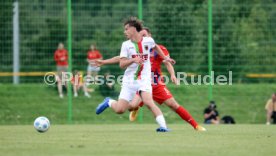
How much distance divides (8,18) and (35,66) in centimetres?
178

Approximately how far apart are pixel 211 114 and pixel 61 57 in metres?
5.16

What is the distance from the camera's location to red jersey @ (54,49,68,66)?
73.8 ft

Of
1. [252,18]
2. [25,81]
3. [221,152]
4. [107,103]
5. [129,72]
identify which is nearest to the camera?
[221,152]

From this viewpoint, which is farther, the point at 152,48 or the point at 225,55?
Answer: the point at 225,55

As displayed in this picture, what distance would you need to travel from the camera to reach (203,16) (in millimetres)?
22156

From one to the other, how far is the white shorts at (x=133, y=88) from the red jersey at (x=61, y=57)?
30.0 ft

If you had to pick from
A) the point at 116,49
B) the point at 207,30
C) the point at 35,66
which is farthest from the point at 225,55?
the point at 35,66

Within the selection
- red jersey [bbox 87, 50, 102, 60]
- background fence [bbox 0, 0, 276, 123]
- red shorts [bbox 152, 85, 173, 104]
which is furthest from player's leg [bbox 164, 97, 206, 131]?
red jersey [bbox 87, 50, 102, 60]

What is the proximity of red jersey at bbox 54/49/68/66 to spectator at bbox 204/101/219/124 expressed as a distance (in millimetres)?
4925

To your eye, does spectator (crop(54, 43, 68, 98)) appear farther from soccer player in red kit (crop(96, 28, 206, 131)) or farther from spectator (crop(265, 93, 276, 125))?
soccer player in red kit (crop(96, 28, 206, 131))

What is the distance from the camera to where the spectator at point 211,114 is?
20.7m

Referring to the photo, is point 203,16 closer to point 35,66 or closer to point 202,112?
point 202,112

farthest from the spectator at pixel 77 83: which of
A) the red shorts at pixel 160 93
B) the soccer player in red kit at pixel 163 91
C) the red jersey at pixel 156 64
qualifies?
the red shorts at pixel 160 93

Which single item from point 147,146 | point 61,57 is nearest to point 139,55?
point 147,146
